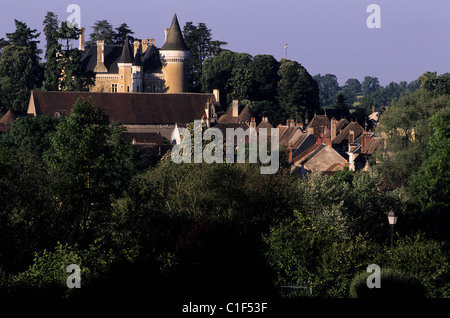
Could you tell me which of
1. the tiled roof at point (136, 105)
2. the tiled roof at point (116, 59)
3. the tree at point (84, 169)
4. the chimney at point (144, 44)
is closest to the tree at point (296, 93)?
the tiled roof at point (136, 105)

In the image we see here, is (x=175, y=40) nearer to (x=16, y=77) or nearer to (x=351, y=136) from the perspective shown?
(x=16, y=77)

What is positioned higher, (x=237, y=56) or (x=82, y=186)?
(x=237, y=56)

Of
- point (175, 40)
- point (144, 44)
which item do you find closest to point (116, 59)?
point (144, 44)

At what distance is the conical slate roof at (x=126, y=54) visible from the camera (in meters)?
122

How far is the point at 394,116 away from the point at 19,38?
7226cm

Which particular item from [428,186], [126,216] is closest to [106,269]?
[126,216]

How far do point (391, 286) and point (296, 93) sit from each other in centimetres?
9031

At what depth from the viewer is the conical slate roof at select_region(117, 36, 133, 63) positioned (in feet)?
402

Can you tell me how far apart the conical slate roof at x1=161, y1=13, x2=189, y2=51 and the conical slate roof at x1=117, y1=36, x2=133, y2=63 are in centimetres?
367

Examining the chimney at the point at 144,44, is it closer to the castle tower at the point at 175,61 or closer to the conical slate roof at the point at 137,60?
the conical slate roof at the point at 137,60

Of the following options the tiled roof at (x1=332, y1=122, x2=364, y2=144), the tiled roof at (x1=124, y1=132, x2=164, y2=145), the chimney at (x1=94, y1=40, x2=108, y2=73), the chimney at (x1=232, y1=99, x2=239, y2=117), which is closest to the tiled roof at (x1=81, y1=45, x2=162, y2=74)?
the chimney at (x1=94, y1=40, x2=108, y2=73)

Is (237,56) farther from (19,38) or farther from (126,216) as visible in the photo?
(126,216)
